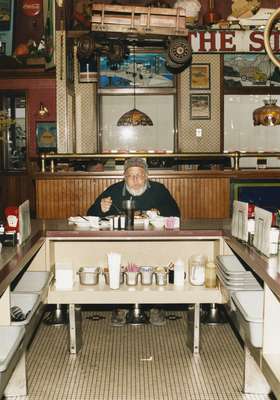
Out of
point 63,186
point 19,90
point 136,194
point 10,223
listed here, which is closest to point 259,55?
point 19,90

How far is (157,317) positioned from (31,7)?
7978 millimetres

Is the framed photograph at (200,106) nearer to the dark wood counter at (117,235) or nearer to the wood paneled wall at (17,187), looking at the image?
the wood paneled wall at (17,187)

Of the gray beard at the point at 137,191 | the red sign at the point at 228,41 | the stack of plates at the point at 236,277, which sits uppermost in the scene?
the red sign at the point at 228,41

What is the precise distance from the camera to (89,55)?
360 inches

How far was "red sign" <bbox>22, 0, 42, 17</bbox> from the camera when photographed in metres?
10.7

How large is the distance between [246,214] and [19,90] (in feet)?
31.8

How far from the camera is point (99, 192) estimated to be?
23.1 feet

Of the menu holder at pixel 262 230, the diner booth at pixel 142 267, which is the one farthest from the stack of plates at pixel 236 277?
the menu holder at pixel 262 230

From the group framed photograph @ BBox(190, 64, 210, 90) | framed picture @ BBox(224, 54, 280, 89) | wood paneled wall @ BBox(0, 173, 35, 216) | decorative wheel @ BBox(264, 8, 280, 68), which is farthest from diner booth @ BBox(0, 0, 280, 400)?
wood paneled wall @ BBox(0, 173, 35, 216)

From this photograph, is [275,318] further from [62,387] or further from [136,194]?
[136,194]

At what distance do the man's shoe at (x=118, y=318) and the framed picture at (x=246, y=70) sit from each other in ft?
25.4

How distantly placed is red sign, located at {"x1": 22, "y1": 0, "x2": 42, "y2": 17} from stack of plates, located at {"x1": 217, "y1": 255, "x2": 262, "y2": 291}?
863 centimetres

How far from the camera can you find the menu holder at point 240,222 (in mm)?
3484

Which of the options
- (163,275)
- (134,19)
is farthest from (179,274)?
(134,19)
